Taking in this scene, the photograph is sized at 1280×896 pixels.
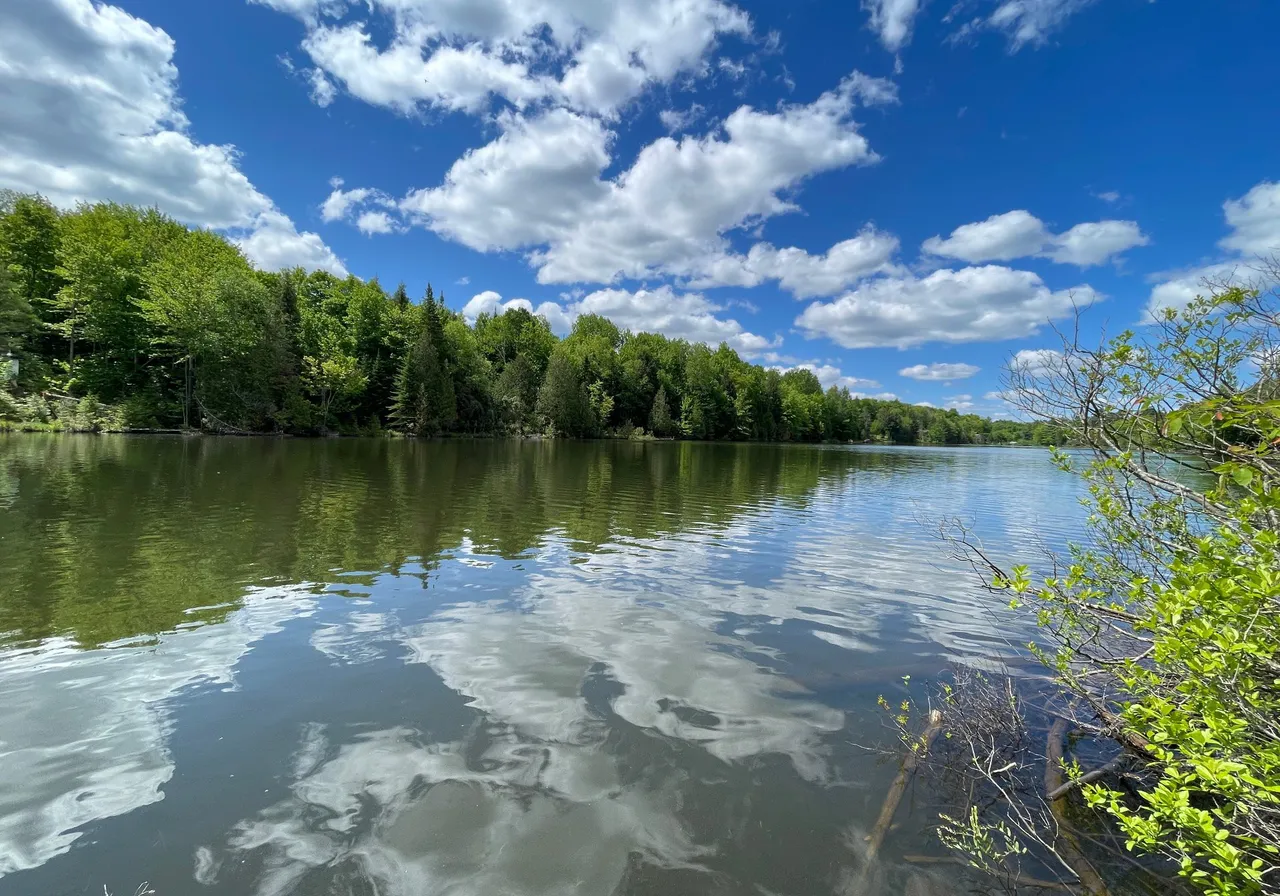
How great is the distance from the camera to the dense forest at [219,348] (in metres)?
51.7

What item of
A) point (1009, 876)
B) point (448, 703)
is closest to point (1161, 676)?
point (1009, 876)

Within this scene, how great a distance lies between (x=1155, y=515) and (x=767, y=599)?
6335 millimetres

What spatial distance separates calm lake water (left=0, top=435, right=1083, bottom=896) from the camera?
12.8 feet

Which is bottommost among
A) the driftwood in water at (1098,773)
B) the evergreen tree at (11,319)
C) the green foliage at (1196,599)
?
the driftwood in water at (1098,773)

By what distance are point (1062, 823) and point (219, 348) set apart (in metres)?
68.6

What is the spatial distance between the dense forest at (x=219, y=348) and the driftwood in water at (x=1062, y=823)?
61792mm

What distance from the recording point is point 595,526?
17031 millimetres

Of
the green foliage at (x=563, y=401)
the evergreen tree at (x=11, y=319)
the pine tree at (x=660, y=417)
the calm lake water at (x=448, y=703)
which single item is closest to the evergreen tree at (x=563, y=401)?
the green foliage at (x=563, y=401)

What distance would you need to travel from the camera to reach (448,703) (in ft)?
19.8

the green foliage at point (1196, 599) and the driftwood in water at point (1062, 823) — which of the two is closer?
the green foliage at point (1196, 599)

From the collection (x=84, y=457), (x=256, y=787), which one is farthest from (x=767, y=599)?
(x=84, y=457)

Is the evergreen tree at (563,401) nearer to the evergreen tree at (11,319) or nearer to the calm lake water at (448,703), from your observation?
the evergreen tree at (11,319)

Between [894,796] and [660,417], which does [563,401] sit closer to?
[660,417]

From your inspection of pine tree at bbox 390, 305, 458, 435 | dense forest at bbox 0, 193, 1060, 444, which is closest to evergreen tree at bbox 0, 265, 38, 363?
dense forest at bbox 0, 193, 1060, 444
